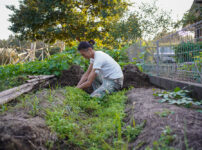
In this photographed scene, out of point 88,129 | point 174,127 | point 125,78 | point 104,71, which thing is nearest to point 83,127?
point 88,129

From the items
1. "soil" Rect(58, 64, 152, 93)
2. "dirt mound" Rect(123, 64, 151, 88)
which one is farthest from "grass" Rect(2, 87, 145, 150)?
"dirt mound" Rect(123, 64, 151, 88)

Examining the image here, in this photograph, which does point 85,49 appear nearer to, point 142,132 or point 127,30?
point 142,132

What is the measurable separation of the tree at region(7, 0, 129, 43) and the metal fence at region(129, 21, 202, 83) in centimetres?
733

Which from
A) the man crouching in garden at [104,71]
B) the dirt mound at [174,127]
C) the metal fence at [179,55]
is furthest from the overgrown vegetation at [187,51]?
the dirt mound at [174,127]

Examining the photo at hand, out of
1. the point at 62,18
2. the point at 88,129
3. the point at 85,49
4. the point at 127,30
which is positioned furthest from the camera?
the point at 127,30

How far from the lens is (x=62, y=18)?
40.2 ft

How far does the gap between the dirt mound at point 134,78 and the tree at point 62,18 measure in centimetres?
715

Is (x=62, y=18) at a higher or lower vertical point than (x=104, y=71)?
higher

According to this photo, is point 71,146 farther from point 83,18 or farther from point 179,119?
point 83,18

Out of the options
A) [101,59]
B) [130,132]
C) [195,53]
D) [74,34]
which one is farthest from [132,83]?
[74,34]

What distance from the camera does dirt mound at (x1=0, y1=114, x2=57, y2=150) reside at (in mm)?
1558

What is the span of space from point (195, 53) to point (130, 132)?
7.07 ft

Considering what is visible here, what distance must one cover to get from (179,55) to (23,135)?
341cm

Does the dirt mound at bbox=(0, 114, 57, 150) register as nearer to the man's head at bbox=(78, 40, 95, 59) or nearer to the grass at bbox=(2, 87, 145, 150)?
the grass at bbox=(2, 87, 145, 150)
